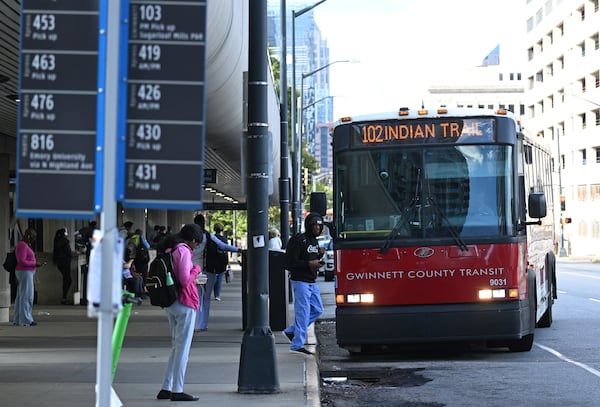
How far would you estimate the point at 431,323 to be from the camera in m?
14.6

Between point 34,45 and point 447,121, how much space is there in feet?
31.3

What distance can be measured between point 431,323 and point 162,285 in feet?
16.9

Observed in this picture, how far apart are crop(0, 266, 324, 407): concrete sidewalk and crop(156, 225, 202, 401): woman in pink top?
182 millimetres

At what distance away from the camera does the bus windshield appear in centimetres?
1473

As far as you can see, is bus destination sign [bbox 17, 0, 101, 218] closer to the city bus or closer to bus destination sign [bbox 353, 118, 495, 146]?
the city bus

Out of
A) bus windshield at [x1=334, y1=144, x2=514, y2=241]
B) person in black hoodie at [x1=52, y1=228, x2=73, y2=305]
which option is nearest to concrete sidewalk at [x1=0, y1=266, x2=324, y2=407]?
bus windshield at [x1=334, y1=144, x2=514, y2=241]

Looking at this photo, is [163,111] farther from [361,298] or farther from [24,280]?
[24,280]

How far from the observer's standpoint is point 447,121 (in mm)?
15234

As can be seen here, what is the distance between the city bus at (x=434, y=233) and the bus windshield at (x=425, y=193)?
0.04 feet

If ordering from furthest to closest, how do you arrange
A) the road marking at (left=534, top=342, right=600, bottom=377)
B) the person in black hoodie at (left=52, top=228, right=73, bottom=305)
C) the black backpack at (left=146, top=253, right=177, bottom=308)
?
the person in black hoodie at (left=52, top=228, right=73, bottom=305), the road marking at (left=534, top=342, right=600, bottom=377), the black backpack at (left=146, top=253, right=177, bottom=308)

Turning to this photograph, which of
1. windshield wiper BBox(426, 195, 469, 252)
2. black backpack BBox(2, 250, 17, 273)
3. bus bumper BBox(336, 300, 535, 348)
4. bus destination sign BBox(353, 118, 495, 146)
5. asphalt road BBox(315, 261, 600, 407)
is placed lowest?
asphalt road BBox(315, 261, 600, 407)

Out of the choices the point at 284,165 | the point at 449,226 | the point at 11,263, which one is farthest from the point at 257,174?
the point at 284,165

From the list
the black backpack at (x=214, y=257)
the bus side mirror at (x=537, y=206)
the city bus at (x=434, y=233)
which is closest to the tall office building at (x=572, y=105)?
the black backpack at (x=214, y=257)

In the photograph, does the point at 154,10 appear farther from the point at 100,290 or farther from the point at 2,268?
the point at 2,268
